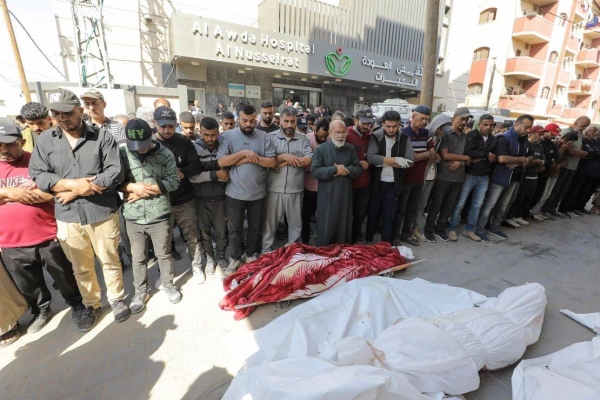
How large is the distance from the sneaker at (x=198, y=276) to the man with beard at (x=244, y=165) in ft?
0.97

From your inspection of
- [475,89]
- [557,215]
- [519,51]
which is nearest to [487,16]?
[519,51]

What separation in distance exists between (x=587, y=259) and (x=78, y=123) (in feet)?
22.6

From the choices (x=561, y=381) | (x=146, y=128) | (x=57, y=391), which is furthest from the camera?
(x=146, y=128)

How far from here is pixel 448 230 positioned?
535 centimetres

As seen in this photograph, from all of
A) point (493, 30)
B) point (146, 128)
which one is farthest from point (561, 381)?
point (493, 30)

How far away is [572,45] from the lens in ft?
86.1

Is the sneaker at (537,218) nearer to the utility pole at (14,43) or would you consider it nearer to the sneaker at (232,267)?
the sneaker at (232,267)

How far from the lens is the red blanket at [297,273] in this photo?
309 cm

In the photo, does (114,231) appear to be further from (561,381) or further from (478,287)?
(478,287)

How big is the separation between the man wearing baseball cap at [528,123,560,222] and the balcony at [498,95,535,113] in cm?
2106

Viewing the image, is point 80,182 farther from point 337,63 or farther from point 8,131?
point 337,63

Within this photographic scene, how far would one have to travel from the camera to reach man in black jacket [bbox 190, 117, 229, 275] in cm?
351

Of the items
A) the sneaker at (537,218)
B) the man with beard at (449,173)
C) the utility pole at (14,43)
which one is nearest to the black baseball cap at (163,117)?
the man with beard at (449,173)

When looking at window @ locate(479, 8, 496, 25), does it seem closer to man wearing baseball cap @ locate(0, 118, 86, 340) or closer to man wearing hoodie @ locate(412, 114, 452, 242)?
man wearing hoodie @ locate(412, 114, 452, 242)
